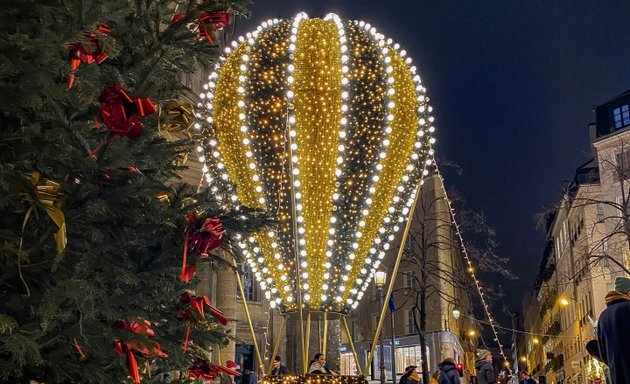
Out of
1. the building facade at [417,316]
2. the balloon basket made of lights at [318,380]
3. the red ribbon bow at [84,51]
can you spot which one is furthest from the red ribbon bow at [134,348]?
the building facade at [417,316]

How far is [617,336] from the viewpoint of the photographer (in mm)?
5996

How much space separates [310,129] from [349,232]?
5.50ft

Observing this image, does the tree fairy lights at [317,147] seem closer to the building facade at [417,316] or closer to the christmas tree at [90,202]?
the christmas tree at [90,202]

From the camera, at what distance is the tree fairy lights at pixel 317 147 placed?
9820 mm

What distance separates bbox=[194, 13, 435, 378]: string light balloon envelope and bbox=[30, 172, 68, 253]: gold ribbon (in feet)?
19.5

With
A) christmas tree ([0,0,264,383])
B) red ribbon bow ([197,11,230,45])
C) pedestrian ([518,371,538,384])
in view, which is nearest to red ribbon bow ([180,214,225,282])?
christmas tree ([0,0,264,383])

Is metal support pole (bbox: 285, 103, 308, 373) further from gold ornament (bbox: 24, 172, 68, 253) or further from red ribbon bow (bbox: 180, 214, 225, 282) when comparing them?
gold ornament (bbox: 24, 172, 68, 253)

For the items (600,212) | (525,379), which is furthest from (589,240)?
(525,379)

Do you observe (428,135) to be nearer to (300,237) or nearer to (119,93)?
(300,237)

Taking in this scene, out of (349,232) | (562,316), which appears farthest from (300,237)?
(562,316)

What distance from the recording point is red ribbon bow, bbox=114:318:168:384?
3.82 metres

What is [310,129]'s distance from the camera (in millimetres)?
9859

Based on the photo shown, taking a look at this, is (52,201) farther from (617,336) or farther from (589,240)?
(589,240)

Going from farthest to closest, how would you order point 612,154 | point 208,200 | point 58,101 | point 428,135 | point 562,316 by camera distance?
point 562,316
point 612,154
point 428,135
point 208,200
point 58,101
